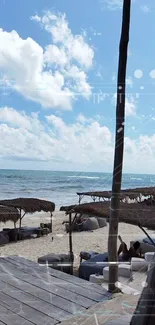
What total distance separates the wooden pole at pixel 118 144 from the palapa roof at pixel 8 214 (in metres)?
3.19

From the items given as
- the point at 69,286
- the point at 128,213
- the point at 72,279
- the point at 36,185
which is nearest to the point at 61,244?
the point at 128,213

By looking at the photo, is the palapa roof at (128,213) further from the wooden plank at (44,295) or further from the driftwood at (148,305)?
the driftwood at (148,305)

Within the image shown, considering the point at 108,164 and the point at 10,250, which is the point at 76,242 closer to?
the point at 10,250

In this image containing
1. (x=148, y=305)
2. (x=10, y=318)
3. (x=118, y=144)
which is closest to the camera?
(x=148, y=305)

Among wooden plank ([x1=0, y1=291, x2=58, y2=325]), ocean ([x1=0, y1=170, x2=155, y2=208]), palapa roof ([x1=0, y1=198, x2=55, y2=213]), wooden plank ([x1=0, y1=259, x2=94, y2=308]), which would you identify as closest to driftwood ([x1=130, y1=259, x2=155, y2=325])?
wooden plank ([x1=0, y1=291, x2=58, y2=325])

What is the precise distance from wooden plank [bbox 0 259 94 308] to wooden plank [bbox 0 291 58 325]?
204 mm

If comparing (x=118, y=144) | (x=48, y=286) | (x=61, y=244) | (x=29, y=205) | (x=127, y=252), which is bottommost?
(x=61, y=244)

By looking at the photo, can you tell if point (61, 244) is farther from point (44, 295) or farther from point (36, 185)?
point (36, 185)

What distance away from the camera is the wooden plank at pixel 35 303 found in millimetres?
1300

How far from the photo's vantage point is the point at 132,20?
1265 millimetres

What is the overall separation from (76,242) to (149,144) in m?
3.72

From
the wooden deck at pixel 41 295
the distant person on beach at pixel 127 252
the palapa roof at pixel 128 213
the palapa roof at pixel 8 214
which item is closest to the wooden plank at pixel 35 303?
the wooden deck at pixel 41 295

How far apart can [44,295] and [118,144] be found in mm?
860

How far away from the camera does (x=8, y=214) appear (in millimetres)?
4914
